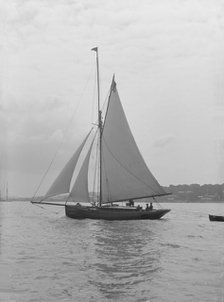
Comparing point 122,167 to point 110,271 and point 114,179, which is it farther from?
point 110,271

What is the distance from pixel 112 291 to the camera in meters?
15.4

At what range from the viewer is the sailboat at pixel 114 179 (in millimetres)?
53281

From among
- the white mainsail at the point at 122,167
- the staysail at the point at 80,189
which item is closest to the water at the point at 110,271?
the staysail at the point at 80,189

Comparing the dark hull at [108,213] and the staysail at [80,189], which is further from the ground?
the staysail at [80,189]

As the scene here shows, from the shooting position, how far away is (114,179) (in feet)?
179

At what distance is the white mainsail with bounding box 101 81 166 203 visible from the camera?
5403cm

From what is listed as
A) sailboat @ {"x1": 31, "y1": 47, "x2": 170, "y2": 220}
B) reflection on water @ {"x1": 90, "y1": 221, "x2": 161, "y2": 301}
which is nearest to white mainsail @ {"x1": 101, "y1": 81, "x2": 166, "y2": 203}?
sailboat @ {"x1": 31, "y1": 47, "x2": 170, "y2": 220}

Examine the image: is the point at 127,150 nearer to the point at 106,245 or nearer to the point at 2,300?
the point at 106,245

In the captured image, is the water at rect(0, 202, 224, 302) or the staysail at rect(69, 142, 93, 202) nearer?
the water at rect(0, 202, 224, 302)

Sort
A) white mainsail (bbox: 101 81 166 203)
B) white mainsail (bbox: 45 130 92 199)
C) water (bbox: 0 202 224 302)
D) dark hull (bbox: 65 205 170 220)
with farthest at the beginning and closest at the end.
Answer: white mainsail (bbox: 101 81 166 203) < white mainsail (bbox: 45 130 92 199) < dark hull (bbox: 65 205 170 220) < water (bbox: 0 202 224 302)

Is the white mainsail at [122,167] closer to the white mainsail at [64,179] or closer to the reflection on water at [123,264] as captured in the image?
the white mainsail at [64,179]

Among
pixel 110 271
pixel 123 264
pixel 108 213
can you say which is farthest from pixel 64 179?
pixel 110 271

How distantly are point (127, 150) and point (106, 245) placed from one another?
26.8 m

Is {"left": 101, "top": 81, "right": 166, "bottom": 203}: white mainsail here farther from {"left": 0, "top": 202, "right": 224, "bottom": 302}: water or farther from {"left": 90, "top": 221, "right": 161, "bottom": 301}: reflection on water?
{"left": 0, "top": 202, "right": 224, "bottom": 302}: water
